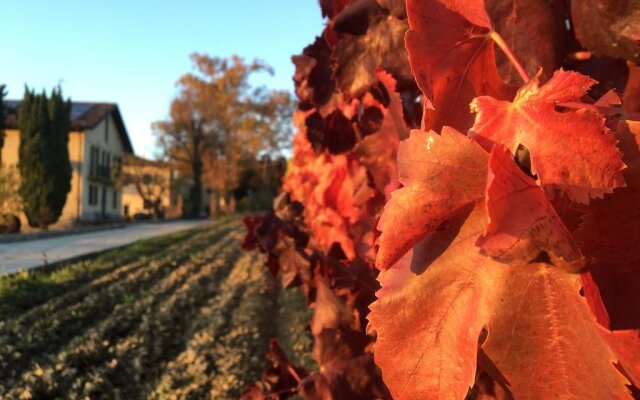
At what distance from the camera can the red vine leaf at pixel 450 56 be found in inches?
25.3

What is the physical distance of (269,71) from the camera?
52625 millimetres

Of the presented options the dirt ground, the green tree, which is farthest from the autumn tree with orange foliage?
the dirt ground

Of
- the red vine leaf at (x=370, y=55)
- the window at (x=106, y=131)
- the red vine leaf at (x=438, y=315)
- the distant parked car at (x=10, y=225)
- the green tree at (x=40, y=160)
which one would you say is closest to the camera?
the red vine leaf at (x=438, y=315)

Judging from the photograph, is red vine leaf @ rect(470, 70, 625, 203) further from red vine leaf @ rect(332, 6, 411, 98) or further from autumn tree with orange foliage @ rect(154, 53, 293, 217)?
autumn tree with orange foliage @ rect(154, 53, 293, 217)

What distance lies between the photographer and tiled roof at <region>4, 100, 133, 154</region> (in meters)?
37.5

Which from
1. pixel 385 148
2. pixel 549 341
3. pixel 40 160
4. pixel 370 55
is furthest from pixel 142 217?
pixel 549 341

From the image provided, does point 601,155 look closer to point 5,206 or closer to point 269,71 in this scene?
point 5,206

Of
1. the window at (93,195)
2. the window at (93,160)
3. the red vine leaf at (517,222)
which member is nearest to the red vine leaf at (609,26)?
the red vine leaf at (517,222)

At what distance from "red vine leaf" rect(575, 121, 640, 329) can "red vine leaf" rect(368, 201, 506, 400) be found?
100mm

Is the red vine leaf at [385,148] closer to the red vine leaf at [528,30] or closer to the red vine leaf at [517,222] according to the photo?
the red vine leaf at [528,30]

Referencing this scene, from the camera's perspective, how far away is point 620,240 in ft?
1.85

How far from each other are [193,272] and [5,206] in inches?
558

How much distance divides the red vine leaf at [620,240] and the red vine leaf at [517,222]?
82mm

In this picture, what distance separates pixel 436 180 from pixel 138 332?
6676 millimetres
